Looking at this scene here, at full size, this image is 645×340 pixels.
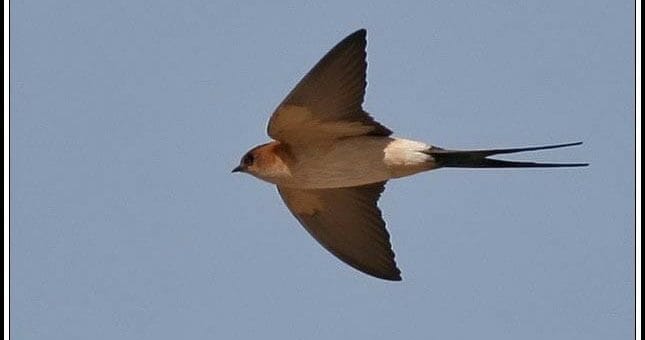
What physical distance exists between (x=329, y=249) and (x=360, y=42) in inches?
41.4

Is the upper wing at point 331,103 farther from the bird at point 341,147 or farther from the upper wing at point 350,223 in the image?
the upper wing at point 350,223

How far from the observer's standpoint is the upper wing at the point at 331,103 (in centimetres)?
732

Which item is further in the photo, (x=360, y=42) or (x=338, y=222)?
(x=338, y=222)

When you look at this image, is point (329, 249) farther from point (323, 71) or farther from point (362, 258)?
point (323, 71)

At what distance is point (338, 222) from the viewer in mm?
7988

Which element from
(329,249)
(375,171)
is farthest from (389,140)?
(329,249)

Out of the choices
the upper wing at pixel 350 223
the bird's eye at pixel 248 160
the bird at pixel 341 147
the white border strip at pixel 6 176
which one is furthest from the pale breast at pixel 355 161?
the white border strip at pixel 6 176

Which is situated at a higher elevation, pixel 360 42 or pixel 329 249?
pixel 360 42

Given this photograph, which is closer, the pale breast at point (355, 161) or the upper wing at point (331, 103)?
the upper wing at point (331, 103)

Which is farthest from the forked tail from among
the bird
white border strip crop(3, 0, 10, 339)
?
white border strip crop(3, 0, 10, 339)

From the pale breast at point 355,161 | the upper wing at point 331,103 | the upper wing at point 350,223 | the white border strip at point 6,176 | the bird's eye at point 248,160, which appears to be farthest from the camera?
the upper wing at point 350,223

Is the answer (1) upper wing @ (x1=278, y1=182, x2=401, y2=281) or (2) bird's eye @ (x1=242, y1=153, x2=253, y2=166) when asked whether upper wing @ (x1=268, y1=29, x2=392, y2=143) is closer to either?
(2) bird's eye @ (x1=242, y1=153, x2=253, y2=166)

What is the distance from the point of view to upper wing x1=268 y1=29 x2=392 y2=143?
7.32 m

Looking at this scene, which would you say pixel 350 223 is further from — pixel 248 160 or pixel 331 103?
pixel 331 103
